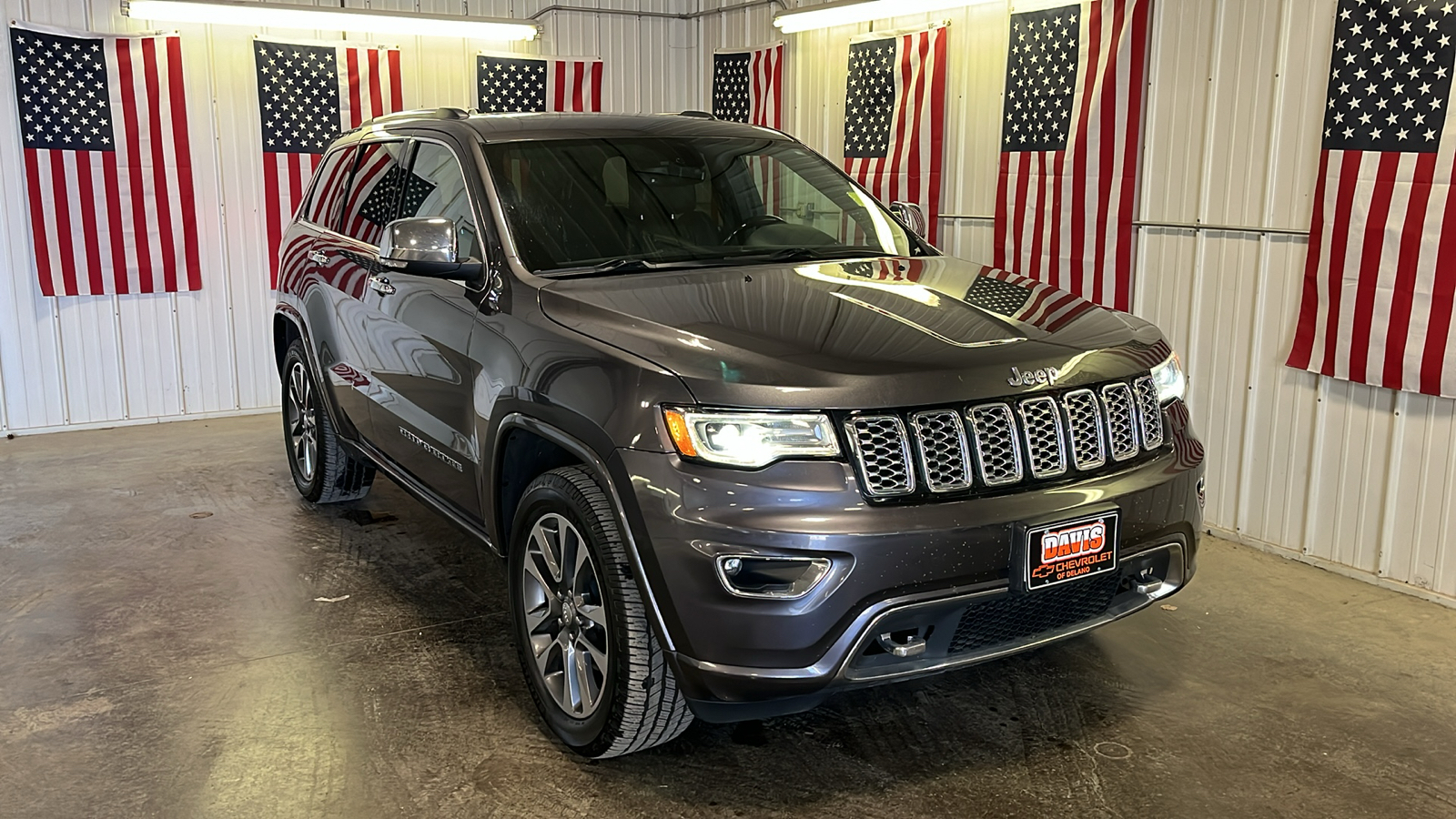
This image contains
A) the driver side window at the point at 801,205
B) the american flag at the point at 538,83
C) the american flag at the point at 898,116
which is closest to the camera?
the driver side window at the point at 801,205

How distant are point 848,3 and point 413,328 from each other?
3.99 metres

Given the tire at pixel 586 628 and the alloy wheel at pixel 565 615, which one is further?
the alloy wheel at pixel 565 615

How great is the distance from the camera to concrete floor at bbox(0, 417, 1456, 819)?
3.05 meters

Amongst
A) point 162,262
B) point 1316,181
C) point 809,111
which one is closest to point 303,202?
point 162,262

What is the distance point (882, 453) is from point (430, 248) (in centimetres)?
160

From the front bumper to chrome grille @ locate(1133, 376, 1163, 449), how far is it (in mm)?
408

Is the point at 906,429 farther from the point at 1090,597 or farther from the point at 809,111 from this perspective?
the point at 809,111

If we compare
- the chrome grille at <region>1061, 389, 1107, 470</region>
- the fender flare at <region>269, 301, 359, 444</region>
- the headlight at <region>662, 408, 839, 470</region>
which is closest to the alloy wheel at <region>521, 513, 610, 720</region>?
the headlight at <region>662, 408, 839, 470</region>

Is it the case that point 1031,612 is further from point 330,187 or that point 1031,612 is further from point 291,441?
point 291,441

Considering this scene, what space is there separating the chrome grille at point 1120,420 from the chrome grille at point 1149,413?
0.13ft

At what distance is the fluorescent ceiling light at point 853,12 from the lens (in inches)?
255

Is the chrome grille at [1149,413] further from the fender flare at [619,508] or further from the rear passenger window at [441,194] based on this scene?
the rear passenger window at [441,194]

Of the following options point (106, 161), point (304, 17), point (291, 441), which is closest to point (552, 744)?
point (291, 441)

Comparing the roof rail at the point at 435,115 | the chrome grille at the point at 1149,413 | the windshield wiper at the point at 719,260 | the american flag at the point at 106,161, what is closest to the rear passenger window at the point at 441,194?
the roof rail at the point at 435,115
